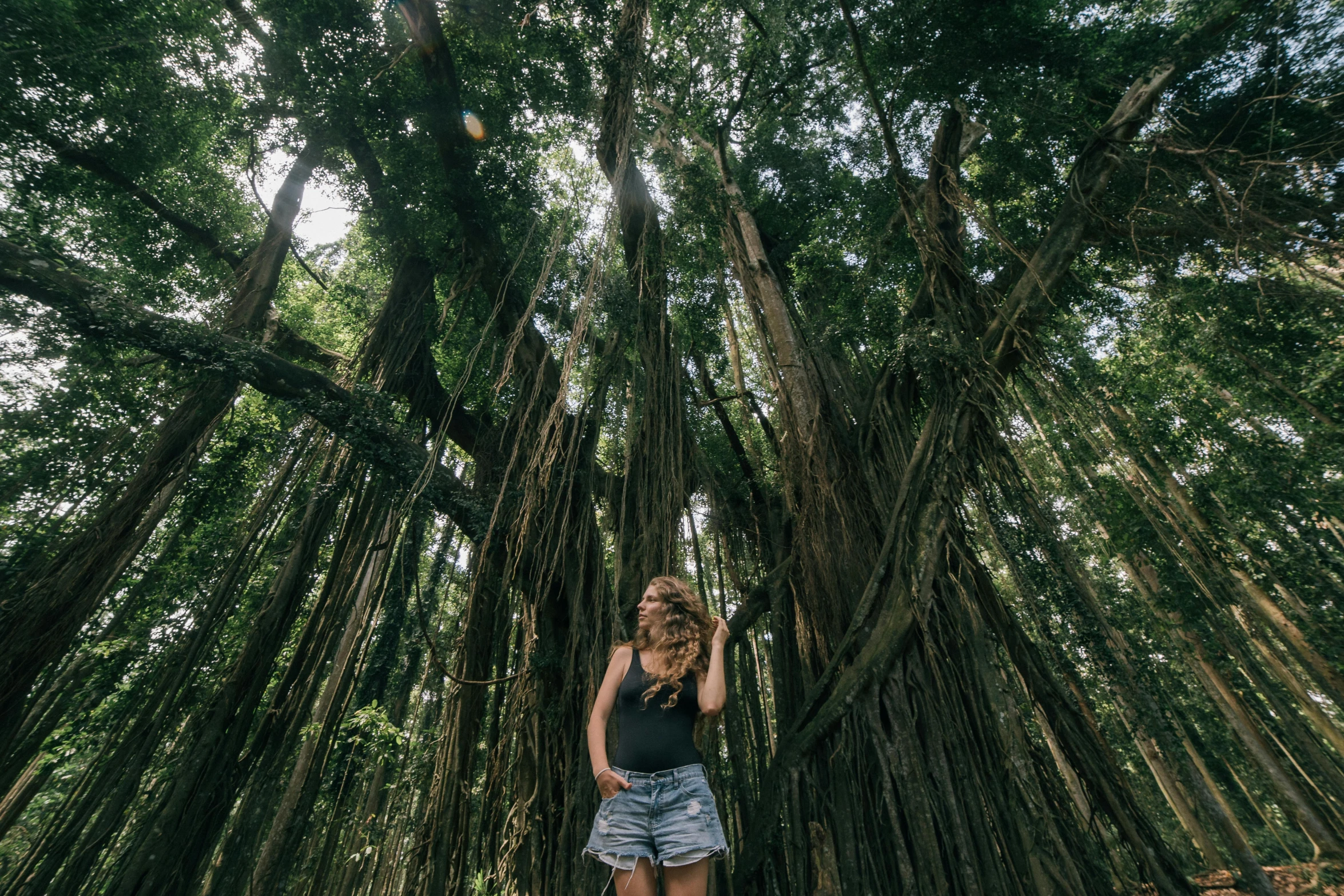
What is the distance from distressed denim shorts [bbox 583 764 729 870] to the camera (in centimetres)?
136

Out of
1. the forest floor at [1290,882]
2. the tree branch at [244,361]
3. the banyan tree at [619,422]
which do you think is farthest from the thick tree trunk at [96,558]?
the forest floor at [1290,882]

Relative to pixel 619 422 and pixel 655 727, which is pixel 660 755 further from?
pixel 619 422

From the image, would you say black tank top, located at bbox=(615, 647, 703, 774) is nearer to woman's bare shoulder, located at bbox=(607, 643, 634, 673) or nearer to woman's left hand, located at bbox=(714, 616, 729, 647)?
woman's bare shoulder, located at bbox=(607, 643, 634, 673)

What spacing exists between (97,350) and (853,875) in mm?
4494

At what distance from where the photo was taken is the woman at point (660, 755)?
53.7 inches

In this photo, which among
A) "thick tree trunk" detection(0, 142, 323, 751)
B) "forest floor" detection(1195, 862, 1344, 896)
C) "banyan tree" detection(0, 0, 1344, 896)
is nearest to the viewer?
"banyan tree" detection(0, 0, 1344, 896)

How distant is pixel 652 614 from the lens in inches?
68.3

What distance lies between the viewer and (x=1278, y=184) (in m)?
2.89

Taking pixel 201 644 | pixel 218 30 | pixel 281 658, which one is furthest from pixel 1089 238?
pixel 281 658

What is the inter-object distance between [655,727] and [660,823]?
22 cm

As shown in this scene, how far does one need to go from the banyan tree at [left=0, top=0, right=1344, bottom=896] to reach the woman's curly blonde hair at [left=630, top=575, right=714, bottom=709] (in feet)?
2.41

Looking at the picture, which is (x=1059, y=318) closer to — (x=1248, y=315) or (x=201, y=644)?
(x=1248, y=315)

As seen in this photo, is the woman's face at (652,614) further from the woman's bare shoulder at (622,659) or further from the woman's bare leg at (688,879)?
the woman's bare leg at (688,879)

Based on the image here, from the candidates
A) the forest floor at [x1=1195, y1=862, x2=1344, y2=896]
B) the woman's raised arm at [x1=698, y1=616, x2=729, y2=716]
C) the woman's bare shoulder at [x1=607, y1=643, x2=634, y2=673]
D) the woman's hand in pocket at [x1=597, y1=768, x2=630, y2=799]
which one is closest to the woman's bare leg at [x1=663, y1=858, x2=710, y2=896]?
the woman's hand in pocket at [x1=597, y1=768, x2=630, y2=799]
